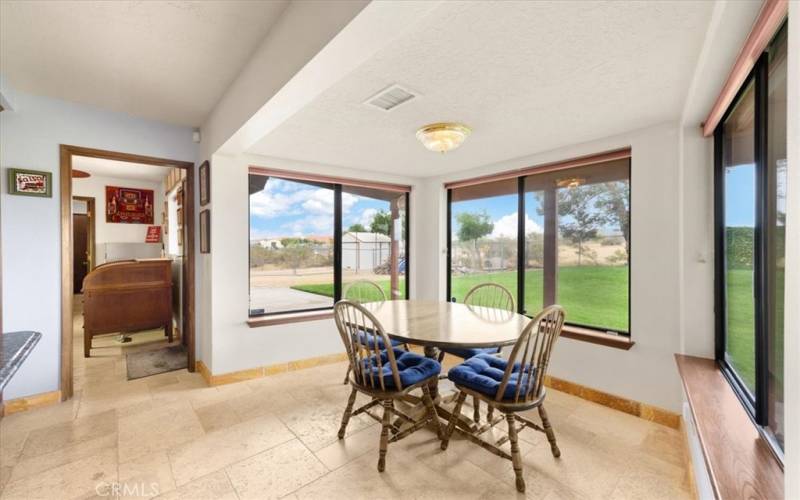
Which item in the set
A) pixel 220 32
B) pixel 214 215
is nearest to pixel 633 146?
pixel 220 32

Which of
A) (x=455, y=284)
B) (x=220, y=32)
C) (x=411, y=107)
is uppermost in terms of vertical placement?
(x=220, y=32)

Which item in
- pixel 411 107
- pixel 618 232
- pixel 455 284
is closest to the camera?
pixel 411 107

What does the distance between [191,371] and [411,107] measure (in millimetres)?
3292

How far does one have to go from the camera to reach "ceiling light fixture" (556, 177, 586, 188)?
10.6ft

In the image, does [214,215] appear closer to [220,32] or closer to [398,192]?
[220,32]

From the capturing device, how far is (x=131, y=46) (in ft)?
6.39

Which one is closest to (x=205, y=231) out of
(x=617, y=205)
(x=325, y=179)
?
(x=325, y=179)

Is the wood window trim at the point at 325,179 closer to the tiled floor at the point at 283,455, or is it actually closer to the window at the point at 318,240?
the window at the point at 318,240

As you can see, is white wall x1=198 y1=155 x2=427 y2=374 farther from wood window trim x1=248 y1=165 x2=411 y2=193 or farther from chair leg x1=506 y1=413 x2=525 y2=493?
chair leg x1=506 y1=413 x2=525 y2=493

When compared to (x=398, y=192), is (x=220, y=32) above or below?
above

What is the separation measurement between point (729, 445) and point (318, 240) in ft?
12.0

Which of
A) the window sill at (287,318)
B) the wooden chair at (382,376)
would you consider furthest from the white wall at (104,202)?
the wooden chair at (382,376)

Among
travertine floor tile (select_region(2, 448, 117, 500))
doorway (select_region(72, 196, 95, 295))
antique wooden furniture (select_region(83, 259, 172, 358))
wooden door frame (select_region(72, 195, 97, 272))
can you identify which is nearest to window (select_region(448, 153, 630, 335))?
travertine floor tile (select_region(2, 448, 117, 500))

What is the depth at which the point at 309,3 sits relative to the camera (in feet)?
4.77
